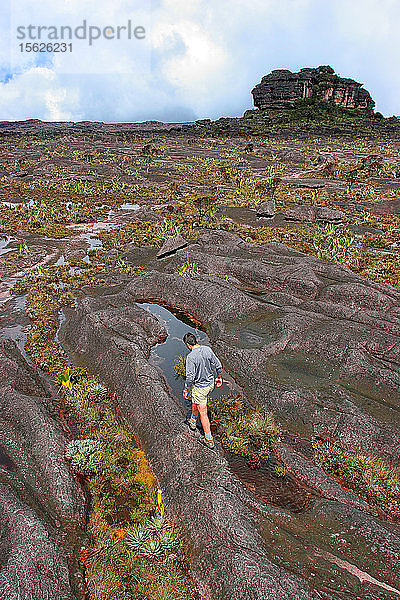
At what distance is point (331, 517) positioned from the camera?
845 centimetres

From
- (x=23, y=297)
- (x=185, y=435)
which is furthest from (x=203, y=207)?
(x=185, y=435)

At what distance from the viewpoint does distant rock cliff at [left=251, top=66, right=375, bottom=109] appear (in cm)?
14904

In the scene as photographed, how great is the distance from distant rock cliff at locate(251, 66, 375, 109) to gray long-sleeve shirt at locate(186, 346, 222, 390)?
→ 540ft

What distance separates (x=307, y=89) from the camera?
15175 cm

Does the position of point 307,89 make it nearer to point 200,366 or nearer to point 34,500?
point 200,366

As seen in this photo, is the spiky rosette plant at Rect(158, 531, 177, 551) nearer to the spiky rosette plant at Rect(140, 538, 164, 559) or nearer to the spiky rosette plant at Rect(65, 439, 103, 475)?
the spiky rosette plant at Rect(140, 538, 164, 559)

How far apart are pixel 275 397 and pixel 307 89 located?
17081cm

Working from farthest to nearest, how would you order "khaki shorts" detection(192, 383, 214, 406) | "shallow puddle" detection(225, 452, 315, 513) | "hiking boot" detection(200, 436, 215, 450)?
1. "hiking boot" detection(200, 436, 215, 450)
2. "khaki shorts" detection(192, 383, 214, 406)
3. "shallow puddle" detection(225, 452, 315, 513)

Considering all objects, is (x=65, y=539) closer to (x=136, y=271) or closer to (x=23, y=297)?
(x=23, y=297)

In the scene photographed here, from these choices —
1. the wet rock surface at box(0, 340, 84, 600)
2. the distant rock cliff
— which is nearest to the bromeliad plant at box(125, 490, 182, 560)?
the wet rock surface at box(0, 340, 84, 600)

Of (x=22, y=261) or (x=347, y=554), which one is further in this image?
(x=22, y=261)

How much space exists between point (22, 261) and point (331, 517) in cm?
2518

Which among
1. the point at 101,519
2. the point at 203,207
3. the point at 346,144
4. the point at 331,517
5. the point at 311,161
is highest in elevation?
the point at 346,144

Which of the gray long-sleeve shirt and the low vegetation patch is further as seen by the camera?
the gray long-sleeve shirt
